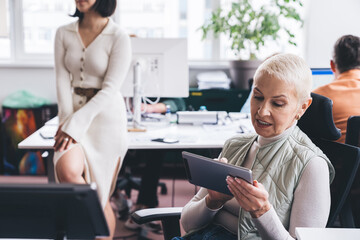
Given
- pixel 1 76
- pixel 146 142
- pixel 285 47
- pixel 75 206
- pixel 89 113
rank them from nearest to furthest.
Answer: pixel 75 206, pixel 89 113, pixel 146 142, pixel 1 76, pixel 285 47

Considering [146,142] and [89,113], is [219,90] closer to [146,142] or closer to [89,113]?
[146,142]

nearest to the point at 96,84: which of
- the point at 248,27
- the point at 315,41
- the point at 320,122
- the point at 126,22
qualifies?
the point at 320,122

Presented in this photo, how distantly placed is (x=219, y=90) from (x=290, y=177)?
288cm

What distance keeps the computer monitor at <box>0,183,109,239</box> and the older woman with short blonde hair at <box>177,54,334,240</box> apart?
17.9 inches

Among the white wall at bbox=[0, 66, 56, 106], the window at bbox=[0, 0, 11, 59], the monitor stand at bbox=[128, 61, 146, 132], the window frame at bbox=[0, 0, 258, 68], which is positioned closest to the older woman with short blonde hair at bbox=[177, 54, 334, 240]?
the monitor stand at bbox=[128, 61, 146, 132]

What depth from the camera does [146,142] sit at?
2572 millimetres

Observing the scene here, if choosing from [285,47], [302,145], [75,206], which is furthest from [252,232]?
[285,47]

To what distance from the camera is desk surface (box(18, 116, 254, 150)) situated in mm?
2516

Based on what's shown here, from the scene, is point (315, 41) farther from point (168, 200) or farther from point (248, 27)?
point (168, 200)

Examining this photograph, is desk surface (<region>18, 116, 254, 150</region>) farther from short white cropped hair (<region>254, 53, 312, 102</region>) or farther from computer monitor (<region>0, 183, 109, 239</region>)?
computer monitor (<region>0, 183, 109, 239</region>)

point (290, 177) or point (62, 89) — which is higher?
point (62, 89)

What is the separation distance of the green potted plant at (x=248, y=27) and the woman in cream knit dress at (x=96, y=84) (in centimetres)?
204

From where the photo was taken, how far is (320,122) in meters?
1.71

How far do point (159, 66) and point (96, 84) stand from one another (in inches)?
22.8
